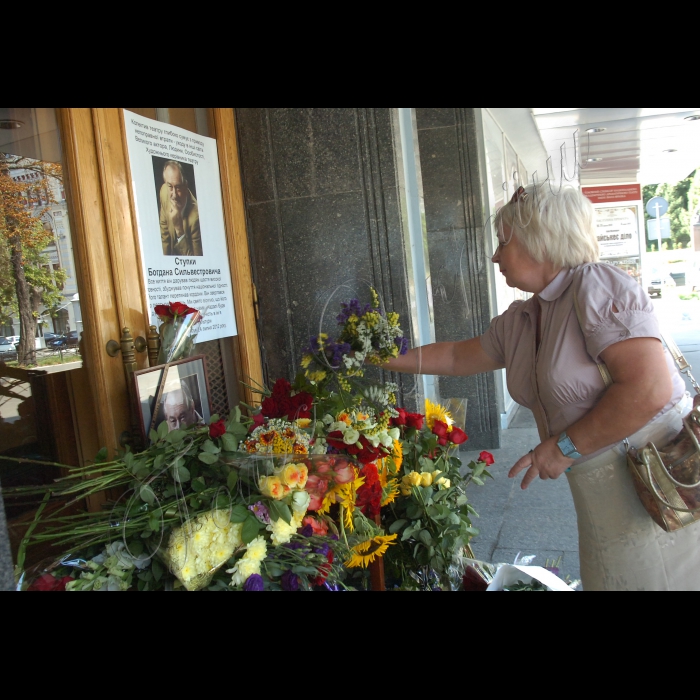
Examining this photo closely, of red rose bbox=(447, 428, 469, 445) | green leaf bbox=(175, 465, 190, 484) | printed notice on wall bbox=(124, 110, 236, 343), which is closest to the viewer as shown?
green leaf bbox=(175, 465, 190, 484)

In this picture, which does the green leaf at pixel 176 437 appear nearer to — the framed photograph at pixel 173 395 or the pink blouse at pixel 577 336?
the framed photograph at pixel 173 395

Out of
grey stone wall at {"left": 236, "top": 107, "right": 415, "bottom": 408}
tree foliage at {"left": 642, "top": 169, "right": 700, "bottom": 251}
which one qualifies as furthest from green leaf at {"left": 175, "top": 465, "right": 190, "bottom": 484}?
tree foliage at {"left": 642, "top": 169, "right": 700, "bottom": 251}

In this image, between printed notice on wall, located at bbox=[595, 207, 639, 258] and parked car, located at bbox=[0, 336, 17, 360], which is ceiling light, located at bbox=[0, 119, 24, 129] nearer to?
parked car, located at bbox=[0, 336, 17, 360]

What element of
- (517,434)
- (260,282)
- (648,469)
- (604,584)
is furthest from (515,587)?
(517,434)

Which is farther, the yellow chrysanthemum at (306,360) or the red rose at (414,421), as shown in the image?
the red rose at (414,421)

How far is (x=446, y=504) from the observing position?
7.66 ft

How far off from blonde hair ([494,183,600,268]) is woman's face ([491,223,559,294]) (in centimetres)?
2

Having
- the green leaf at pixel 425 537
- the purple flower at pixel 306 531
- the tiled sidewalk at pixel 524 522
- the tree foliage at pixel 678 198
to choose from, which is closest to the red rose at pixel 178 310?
the purple flower at pixel 306 531

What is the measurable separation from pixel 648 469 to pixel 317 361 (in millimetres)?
1073

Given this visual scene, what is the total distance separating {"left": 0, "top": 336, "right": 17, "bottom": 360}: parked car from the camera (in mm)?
1939

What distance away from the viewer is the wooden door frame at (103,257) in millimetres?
2205

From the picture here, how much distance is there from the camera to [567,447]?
176cm

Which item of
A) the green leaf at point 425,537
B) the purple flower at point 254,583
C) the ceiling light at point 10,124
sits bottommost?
the green leaf at point 425,537

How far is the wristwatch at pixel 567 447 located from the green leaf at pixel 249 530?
2.90 ft
